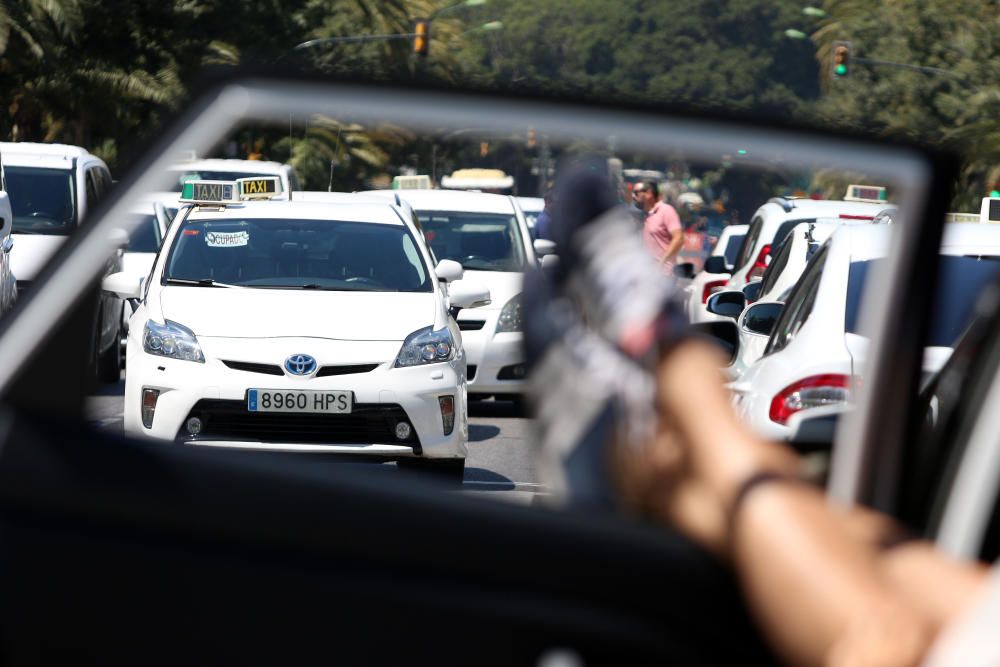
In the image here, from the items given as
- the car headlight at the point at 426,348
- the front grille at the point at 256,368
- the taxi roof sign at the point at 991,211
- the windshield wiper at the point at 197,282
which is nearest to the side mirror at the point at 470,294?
the front grille at the point at 256,368

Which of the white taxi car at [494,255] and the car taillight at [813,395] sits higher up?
the white taxi car at [494,255]

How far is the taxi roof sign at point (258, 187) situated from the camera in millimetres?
2335

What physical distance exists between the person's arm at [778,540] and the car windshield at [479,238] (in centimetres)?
34

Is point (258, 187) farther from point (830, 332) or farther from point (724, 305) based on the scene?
point (830, 332)

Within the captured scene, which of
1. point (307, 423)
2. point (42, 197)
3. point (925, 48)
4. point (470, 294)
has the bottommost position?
point (925, 48)

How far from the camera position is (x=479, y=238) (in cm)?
250

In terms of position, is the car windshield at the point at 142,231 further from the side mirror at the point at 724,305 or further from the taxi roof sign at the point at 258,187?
the side mirror at the point at 724,305

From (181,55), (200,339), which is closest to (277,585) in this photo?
(200,339)

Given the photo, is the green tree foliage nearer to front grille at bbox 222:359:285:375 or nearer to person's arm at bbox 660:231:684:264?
front grille at bbox 222:359:285:375

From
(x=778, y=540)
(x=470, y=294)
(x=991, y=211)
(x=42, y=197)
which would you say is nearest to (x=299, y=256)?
(x=470, y=294)

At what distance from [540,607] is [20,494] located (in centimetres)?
67

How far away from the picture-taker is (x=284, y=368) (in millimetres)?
5906

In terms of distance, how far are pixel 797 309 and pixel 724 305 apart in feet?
4.58

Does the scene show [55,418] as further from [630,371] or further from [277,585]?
[630,371]
